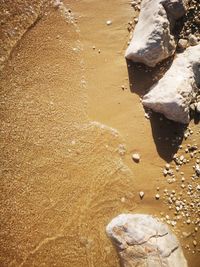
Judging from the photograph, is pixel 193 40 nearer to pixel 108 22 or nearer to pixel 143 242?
pixel 108 22

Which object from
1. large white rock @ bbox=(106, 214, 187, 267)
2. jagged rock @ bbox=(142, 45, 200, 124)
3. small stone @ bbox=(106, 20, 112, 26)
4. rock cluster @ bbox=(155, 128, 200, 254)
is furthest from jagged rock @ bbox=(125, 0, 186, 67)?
large white rock @ bbox=(106, 214, 187, 267)

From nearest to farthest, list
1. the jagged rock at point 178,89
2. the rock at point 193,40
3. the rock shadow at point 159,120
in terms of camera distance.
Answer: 1. the jagged rock at point 178,89
2. the rock shadow at point 159,120
3. the rock at point 193,40

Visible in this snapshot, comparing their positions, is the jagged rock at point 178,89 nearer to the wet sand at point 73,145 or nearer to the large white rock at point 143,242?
the wet sand at point 73,145

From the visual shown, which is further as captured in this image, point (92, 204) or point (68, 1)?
point (68, 1)

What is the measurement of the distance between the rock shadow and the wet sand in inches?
0.5

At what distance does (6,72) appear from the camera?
15.0 ft

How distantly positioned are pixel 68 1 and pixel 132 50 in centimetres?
113

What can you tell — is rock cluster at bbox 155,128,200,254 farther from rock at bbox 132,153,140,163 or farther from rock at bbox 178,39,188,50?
rock at bbox 178,39,188,50

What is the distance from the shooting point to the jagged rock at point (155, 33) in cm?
445

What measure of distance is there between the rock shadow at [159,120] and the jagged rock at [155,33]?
0.11 meters

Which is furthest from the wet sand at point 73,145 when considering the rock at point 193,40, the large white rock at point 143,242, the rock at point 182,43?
the rock at point 193,40

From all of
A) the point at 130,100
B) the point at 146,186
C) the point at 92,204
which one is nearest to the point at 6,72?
the point at 130,100

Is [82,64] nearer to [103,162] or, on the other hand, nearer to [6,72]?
[6,72]

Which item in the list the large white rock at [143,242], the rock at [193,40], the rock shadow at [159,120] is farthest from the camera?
the rock at [193,40]
